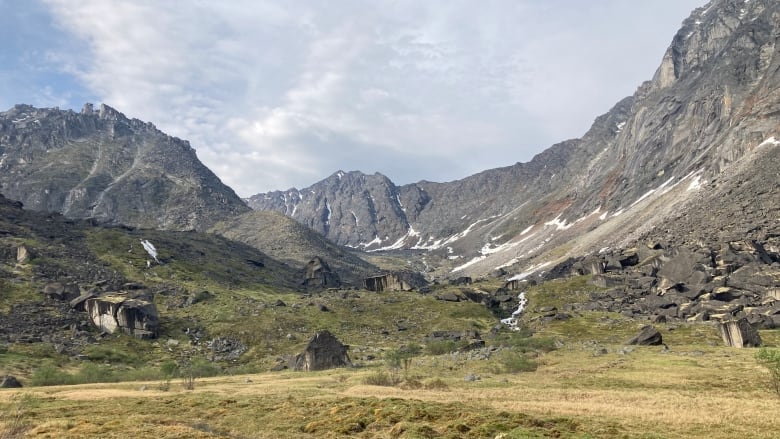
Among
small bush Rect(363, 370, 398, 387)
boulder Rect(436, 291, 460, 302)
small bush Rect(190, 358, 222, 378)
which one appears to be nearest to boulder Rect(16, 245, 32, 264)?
small bush Rect(190, 358, 222, 378)

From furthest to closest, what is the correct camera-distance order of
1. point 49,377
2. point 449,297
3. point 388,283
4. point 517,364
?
point 388,283 → point 449,297 → point 49,377 → point 517,364

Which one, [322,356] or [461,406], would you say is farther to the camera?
A: [322,356]

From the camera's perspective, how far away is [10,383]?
210 feet

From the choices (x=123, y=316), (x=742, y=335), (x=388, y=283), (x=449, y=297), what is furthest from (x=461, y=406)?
(x=388, y=283)

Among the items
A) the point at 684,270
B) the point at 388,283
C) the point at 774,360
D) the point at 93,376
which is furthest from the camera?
the point at 388,283

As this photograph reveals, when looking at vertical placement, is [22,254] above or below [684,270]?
above

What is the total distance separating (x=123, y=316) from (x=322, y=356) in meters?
53.0

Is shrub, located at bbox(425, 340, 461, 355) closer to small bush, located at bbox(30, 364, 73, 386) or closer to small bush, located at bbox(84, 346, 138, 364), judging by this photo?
small bush, located at bbox(84, 346, 138, 364)

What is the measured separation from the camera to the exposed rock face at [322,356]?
272 ft

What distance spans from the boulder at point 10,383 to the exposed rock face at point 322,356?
39.4 metres

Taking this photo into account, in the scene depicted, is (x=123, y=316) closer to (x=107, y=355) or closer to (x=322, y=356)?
(x=107, y=355)

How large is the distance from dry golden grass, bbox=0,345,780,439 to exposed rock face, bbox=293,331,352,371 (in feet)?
57.2

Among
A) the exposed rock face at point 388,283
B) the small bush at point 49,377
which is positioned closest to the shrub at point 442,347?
the small bush at point 49,377

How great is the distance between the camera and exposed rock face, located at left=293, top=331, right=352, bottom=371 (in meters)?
82.8
